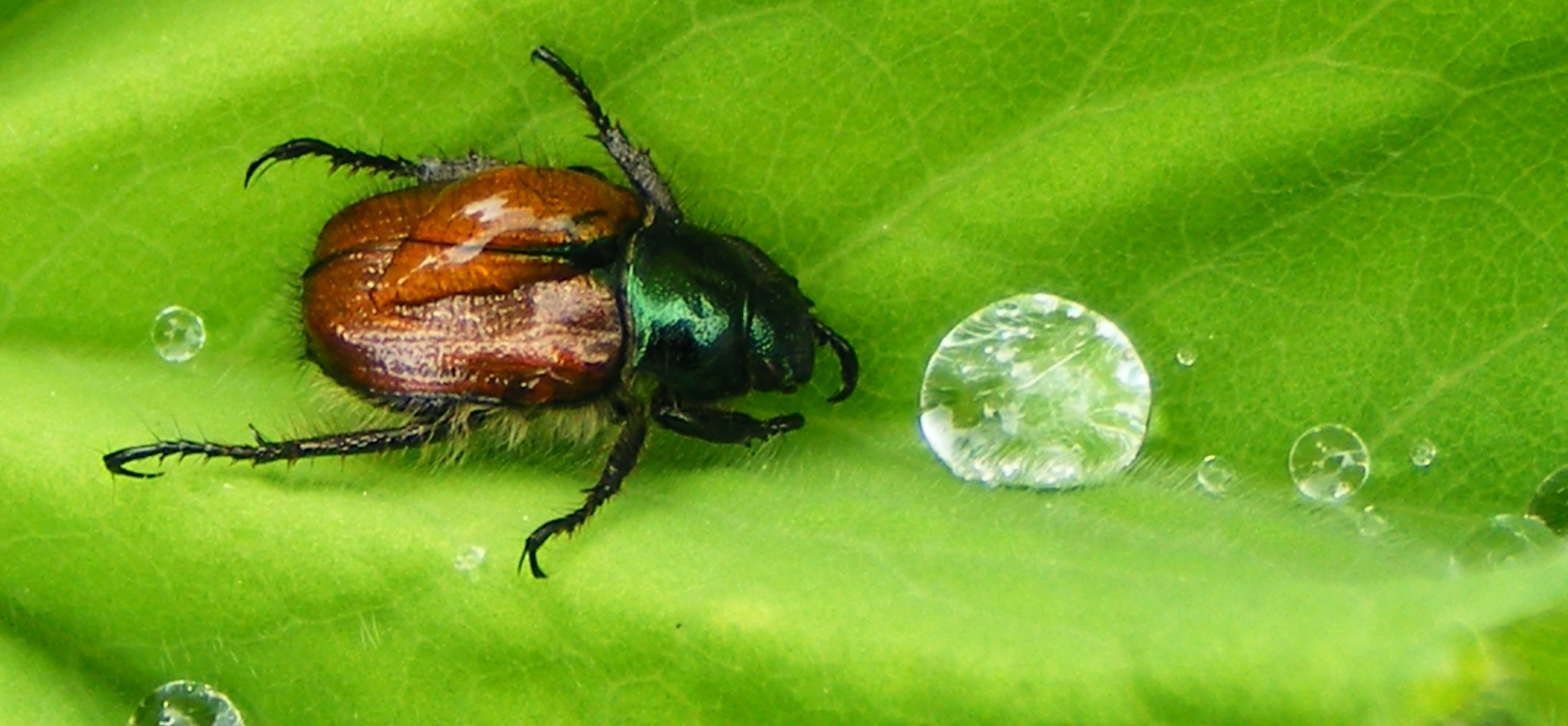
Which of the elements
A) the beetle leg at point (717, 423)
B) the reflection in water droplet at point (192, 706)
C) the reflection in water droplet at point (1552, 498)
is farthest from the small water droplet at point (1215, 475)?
the reflection in water droplet at point (192, 706)

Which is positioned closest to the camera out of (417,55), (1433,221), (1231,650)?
(1231,650)

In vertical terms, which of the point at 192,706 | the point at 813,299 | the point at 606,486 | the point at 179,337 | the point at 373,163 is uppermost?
the point at 373,163

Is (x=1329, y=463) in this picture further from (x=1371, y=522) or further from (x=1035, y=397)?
(x=1035, y=397)

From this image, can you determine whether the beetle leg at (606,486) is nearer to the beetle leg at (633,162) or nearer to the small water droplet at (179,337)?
the beetle leg at (633,162)

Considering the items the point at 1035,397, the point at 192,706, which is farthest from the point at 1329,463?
the point at 192,706

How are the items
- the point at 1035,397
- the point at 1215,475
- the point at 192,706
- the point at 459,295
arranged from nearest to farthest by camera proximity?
the point at 192,706
the point at 1215,475
the point at 1035,397
the point at 459,295

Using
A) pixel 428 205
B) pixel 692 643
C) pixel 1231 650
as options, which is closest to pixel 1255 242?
pixel 1231 650

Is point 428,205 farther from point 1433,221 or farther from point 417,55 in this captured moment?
point 1433,221
